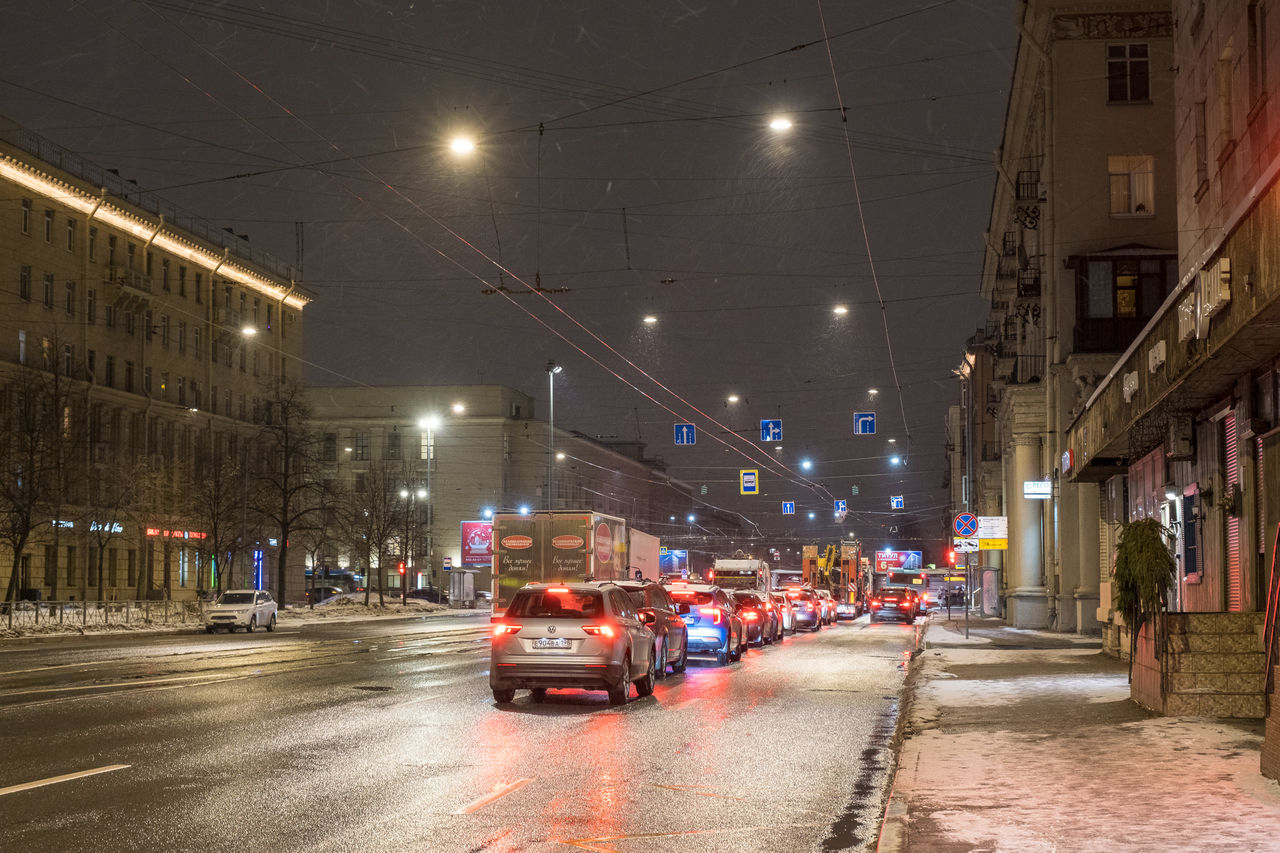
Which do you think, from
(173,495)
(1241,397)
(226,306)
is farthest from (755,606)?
(226,306)

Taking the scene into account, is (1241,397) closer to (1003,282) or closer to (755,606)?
(755,606)

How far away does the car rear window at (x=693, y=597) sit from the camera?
29500 mm

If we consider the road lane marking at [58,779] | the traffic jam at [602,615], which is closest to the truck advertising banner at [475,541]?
the traffic jam at [602,615]

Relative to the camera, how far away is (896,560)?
11612 cm

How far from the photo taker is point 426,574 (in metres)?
110

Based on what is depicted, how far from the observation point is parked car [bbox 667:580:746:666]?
28859 mm

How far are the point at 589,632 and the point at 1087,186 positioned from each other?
27368mm

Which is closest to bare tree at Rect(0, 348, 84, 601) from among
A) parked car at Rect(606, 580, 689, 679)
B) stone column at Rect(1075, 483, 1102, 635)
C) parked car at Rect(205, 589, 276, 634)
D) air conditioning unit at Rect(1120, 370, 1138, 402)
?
parked car at Rect(205, 589, 276, 634)

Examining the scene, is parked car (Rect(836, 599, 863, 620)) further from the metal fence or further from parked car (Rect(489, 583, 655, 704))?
parked car (Rect(489, 583, 655, 704))

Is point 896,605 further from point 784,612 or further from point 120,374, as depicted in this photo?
point 120,374

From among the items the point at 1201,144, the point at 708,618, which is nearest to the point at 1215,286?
the point at 1201,144

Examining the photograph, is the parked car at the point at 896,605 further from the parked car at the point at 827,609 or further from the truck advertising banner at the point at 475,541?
the truck advertising banner at the point at 475,541

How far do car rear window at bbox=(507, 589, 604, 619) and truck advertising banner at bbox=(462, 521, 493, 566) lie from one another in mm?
58511

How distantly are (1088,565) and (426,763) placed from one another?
101 feet
